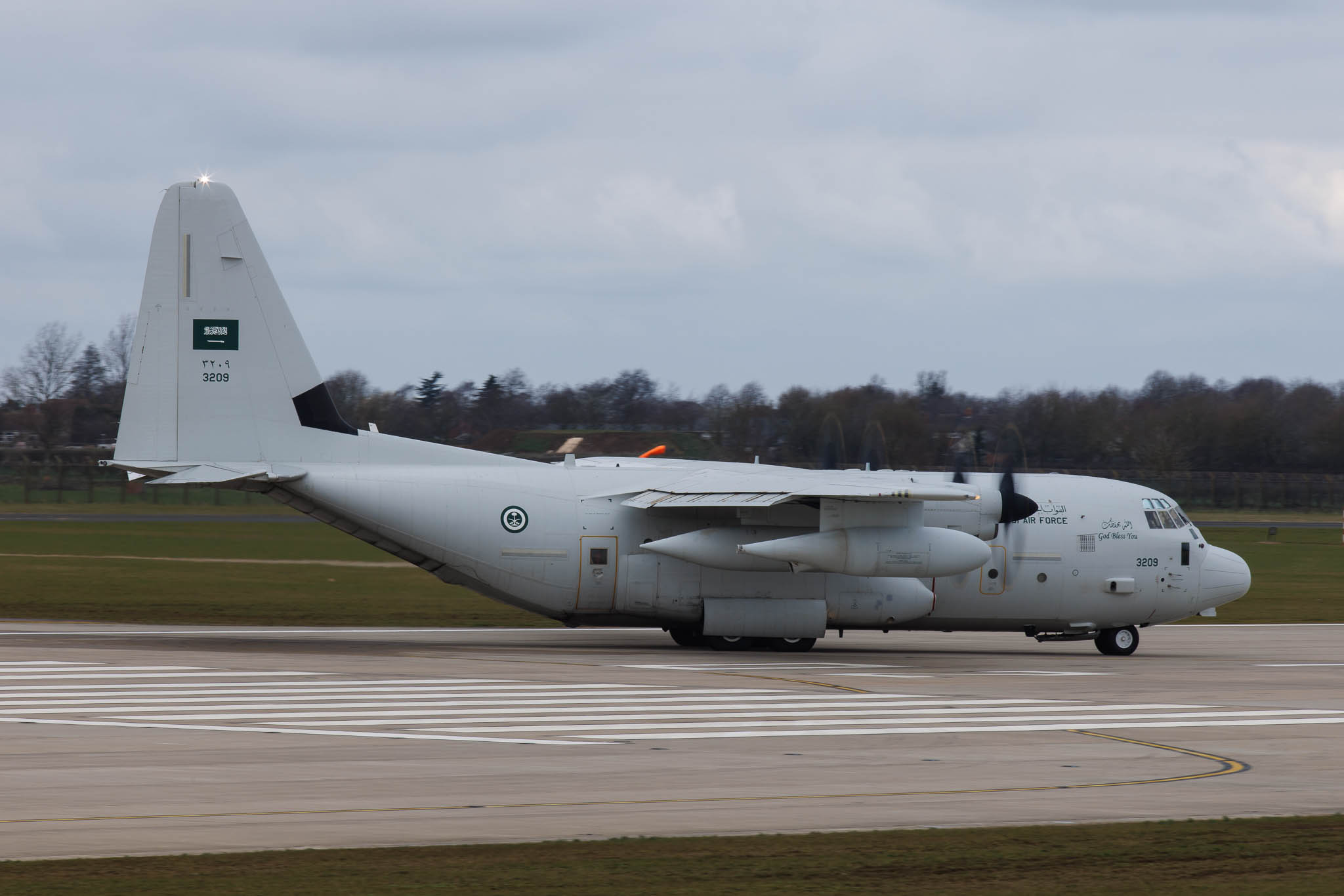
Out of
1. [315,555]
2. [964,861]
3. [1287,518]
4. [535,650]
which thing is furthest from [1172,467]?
[964,861]

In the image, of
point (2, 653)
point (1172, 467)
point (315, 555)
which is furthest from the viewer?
point (1172, 467)

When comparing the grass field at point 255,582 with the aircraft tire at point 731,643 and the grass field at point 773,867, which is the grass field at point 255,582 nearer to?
the aircraft tire at point 731,643

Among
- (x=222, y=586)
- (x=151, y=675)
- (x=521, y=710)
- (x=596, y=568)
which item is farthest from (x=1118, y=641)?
(x=222, y=586)

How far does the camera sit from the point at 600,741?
15391 millimetres

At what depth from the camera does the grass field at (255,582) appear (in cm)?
3259

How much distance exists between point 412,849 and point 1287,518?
244 ft

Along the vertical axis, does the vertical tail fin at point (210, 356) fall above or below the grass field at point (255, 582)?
above

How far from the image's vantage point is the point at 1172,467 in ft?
245

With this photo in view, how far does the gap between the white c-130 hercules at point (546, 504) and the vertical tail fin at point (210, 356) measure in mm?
27

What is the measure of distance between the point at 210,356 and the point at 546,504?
6541 millimetres

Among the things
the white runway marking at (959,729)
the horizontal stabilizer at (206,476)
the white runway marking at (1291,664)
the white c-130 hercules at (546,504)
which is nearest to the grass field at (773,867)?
the white runway marking at (959,729)

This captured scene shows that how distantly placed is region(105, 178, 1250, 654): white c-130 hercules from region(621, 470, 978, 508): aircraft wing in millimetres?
62

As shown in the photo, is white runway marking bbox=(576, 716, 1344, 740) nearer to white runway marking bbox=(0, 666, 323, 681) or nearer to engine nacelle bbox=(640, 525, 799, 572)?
white runway marking bbox=(0, 666, 323, 681)

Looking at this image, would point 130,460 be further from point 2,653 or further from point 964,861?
point 964,861
